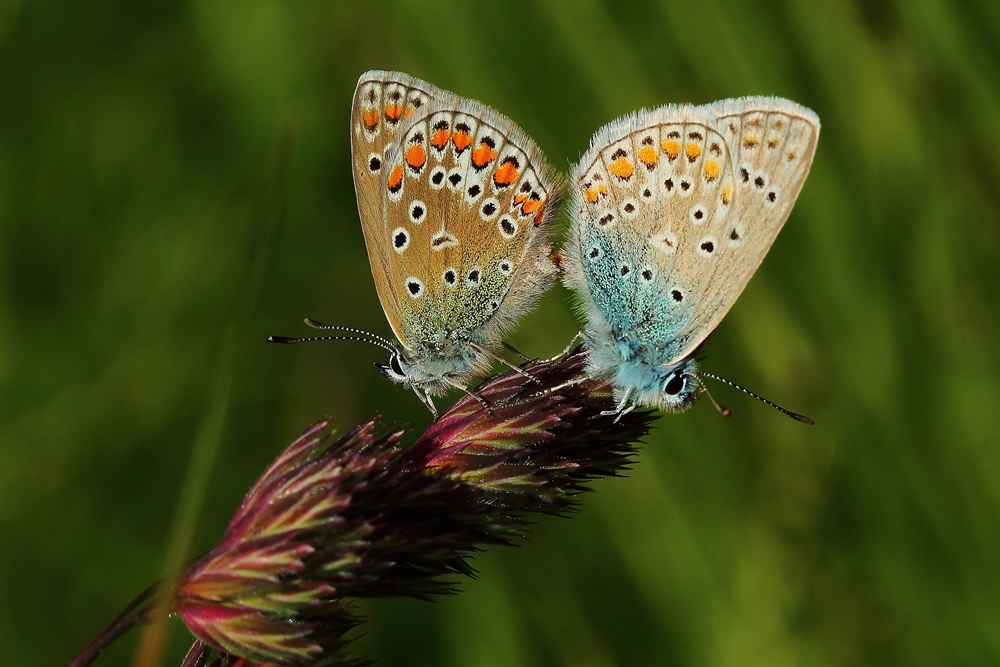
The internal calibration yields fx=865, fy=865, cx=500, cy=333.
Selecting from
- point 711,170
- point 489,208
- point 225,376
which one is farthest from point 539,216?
point 225,376

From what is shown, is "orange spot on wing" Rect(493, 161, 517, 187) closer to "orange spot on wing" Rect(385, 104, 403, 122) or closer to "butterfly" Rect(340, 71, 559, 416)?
"butterfly" Rect(340, 71, 559, 416)

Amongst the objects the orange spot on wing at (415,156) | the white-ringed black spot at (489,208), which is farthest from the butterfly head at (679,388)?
the orange spot on wing at (415,156)

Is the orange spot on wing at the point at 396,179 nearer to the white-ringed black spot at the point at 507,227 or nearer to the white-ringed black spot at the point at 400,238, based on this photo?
the white-ringed black spot at the point at 400,238

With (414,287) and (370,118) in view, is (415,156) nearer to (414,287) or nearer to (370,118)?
(370,118)

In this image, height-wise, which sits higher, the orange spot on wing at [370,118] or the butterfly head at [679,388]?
the orange spot on wing at [370,118]

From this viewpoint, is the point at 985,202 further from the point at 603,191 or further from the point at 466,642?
the point at 466,642

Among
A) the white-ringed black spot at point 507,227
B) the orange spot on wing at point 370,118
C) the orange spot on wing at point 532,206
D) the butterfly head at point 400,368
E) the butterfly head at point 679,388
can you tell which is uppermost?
the orange spot on wing at point 370,118

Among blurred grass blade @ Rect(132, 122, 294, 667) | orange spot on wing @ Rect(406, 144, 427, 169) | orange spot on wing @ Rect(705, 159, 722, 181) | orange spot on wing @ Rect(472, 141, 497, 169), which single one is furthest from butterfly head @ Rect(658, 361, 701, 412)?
blurred grass blade @ Rect(132, 122, 294, 667)
